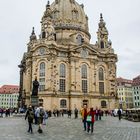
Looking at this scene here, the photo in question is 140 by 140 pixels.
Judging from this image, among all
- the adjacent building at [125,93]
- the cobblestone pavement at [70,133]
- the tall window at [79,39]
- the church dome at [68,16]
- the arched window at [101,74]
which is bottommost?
the cobblestone pavement at [70,133]

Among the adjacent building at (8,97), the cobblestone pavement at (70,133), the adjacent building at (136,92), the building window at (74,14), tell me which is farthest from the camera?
the adjacent building at (8,97)

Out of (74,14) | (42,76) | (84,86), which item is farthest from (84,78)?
(74,14)

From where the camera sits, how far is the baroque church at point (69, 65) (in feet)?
201

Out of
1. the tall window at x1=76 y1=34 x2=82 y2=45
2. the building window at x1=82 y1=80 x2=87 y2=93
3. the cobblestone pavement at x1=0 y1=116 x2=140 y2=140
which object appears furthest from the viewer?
the tall window at x1=76 y1=34 x2=82 y2=45

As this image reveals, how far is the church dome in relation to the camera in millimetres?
73062

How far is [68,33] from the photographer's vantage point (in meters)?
72.9

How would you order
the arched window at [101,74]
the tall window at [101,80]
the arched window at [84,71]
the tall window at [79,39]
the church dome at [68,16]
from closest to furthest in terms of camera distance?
1. the arched window at [84,71]
2. the tall window at [101,80]
3. the arched window at [101,74]
4. the tall window at [79,39]
5. the church dome at [68,16]

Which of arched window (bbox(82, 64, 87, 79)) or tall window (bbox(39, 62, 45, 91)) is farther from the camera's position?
arched window (bbox(82, 64, 87, 79))

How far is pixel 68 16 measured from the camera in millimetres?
73875

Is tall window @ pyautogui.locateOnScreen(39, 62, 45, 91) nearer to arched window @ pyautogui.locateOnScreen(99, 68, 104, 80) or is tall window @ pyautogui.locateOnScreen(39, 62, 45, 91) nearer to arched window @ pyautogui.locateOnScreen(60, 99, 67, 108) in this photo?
arched window @ pyautogui.locateOnScreen(60, 99, 67, 108)

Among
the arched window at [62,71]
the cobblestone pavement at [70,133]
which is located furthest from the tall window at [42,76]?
the cobblestone pavement at [70,133]

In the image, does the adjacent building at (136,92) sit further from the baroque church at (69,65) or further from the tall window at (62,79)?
the tall window at (62,79)

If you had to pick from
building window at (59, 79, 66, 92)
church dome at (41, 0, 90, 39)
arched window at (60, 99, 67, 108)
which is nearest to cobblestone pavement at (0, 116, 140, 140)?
arched window at (60, 99, 67, 108)

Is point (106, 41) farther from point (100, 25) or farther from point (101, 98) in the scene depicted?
point (101, 98)
